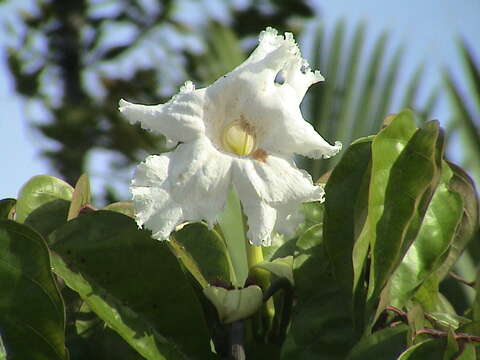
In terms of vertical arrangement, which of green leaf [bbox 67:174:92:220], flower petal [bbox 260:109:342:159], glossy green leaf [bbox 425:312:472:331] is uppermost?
flower petal [bbox 260:109:342:159]

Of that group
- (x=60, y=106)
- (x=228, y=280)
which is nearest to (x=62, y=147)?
(x=60, y=106)

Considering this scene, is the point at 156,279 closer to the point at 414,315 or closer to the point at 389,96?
the point at 414,315

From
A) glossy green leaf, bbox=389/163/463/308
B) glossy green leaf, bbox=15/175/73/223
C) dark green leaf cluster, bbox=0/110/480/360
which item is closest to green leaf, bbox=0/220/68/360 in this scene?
dark green leaf cluster, bbox=0/110/480/360

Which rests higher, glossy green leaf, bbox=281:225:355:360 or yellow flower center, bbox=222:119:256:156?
yellow flower center, bbox=222:119:256:156

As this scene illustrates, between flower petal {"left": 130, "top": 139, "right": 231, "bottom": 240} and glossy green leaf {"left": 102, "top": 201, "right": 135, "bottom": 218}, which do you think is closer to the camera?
flower petal {"left": 130, "top": 139, "right": 231, "bottom": 240}

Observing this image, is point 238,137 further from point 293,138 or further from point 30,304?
point 30,304

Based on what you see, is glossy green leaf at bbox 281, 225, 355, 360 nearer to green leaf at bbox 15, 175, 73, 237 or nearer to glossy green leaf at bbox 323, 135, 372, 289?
glossy green leaf at bbox 323, 135, 372, 289
